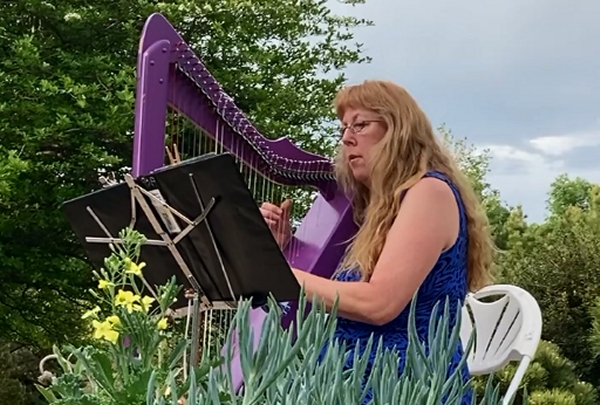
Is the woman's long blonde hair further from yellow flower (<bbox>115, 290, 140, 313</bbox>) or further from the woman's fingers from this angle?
yellow flower (<bbox>115, 290, 140, 313</bbox>)

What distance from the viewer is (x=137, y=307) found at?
81 cm

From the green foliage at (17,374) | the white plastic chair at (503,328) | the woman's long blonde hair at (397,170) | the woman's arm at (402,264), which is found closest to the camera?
the woman's arm at (402,264)

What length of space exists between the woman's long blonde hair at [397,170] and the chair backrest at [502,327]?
209mm

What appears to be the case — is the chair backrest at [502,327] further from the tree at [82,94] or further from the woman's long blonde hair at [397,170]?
the tree at [82,94]

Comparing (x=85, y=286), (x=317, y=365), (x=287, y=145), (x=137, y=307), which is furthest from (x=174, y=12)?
(x=317, y=365)

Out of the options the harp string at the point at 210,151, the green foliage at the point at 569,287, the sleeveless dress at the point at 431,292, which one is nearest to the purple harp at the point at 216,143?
the harp string at the point at 210,151

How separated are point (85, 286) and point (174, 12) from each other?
1.41 m

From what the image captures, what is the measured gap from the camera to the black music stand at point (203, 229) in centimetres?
114

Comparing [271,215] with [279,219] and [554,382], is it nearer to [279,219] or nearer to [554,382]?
[279,219]

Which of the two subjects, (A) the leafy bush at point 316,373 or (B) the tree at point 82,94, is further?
(B) the tree at point 82,94

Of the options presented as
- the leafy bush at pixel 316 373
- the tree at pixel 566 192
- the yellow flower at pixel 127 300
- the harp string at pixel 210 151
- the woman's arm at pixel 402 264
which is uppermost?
the tree at pixel 566 192

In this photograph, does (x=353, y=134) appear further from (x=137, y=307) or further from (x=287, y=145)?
(x=137, y=307)

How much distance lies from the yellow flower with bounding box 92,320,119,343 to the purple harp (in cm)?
35

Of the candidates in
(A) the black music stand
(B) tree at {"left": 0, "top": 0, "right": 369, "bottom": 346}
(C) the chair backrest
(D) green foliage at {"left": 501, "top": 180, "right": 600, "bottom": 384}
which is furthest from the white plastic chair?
(D) green foliage at {"left": 501, "top": 180, "right": 600, "bottom": 384}
